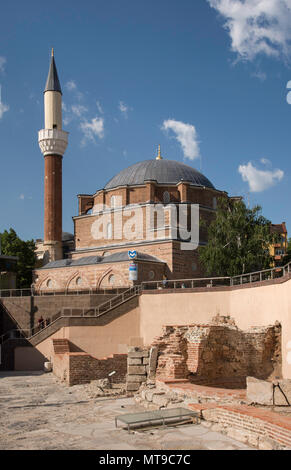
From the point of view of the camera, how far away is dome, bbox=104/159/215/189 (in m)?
34.8

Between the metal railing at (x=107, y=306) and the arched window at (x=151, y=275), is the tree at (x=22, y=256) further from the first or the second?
the metal railing at (x=107, y=306)

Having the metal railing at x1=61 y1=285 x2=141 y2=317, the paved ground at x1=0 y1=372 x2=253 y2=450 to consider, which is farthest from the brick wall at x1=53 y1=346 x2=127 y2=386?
the metal railing at x1=61 y1=285 x2=141 y2=317

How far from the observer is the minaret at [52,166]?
113 ft

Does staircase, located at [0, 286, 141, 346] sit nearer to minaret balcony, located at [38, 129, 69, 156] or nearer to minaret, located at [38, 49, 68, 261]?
minaret, located at [38, 49, 68, 261]

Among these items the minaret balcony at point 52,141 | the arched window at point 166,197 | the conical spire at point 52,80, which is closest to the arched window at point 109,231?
the arched window at point 166,197

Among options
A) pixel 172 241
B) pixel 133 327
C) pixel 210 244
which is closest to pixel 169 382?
pixel 133 327

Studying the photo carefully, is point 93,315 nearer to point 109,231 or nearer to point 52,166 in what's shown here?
point 109,231

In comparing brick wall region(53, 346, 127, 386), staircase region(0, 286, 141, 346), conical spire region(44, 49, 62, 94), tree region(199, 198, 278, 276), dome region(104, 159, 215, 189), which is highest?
conical spire region(44, 49, 62, 94)

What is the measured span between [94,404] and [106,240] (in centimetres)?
2174

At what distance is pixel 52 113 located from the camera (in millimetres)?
36062

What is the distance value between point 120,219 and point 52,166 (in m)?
6.09

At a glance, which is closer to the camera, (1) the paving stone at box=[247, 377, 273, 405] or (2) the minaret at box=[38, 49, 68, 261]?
(1) the paving stone at box=[247, 377, 273, 405]

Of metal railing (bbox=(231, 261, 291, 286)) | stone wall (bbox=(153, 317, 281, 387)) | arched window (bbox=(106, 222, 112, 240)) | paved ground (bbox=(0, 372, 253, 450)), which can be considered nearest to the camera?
paved ground (bbox=(0, 372, 253, 450))

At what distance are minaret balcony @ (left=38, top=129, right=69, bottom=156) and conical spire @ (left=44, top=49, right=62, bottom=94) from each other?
323 centimetres
